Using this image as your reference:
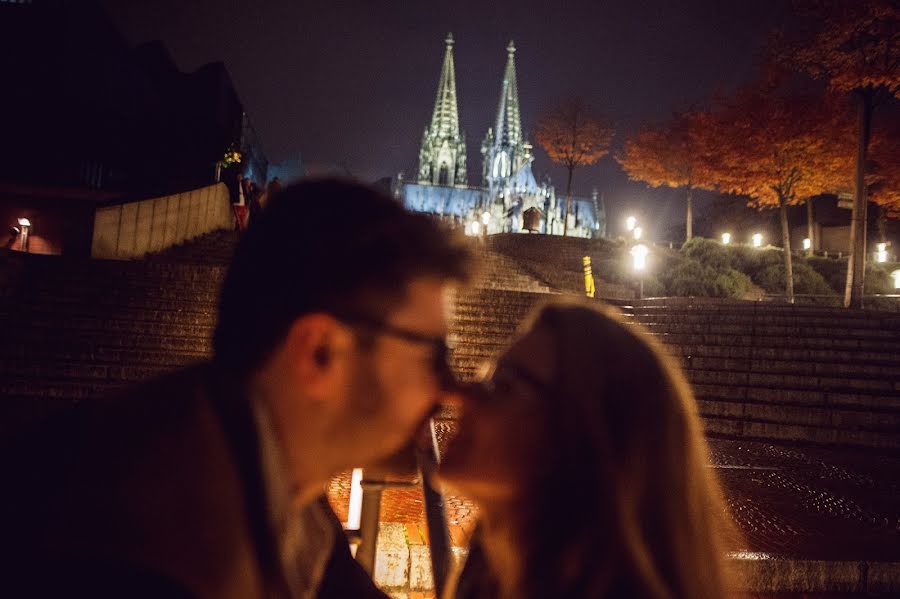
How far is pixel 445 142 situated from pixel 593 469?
10181cm

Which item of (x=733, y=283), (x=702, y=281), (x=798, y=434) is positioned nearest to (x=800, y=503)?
(x=798, y=434)

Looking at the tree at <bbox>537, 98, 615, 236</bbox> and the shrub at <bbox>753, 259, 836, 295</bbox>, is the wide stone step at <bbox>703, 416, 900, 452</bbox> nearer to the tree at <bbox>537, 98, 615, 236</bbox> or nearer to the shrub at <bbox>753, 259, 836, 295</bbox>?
the shrub at <bbox>753, 259, 836, 295</bbox>

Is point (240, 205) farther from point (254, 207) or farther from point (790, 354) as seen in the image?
point (790, 354)

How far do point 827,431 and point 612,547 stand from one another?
8648 millimetres

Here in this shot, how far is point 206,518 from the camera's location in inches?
32.1

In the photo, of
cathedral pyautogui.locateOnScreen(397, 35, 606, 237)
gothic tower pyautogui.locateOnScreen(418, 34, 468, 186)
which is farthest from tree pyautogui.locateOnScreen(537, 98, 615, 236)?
gothic tower pyautogui.locateOnScreen(418, 34, 468, 186)

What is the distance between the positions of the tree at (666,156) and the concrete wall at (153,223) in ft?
87.4

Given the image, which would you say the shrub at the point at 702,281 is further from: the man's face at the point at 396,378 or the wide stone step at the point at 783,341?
the man's face at the point at 396,378

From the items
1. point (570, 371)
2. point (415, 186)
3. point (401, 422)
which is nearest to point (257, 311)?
point (401, 422)

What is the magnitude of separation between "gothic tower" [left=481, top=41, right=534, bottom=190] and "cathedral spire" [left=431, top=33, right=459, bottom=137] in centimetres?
746

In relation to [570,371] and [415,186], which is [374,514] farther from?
[415,186]

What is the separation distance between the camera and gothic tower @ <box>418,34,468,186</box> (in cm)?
9612

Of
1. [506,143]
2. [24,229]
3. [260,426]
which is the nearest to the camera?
[260,426]

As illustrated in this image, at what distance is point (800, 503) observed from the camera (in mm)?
5230
